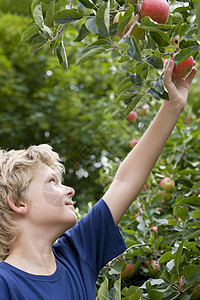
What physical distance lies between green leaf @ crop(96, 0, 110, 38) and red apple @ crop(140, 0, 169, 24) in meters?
0.13

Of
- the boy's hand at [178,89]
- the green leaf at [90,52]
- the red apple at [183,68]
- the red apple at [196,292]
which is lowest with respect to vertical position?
the red apple at [196,292]

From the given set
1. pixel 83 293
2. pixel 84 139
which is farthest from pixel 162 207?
pixel 84 139

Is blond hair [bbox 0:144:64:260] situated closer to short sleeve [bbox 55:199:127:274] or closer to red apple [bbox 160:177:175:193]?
short sleeve [bbox 55:199:127:274]

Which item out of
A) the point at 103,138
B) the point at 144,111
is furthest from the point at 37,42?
the point at 103,138

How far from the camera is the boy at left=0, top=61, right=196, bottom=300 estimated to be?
1.08 meters

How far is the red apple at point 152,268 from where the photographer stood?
1.54 m

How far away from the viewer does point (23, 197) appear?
115 centimetres

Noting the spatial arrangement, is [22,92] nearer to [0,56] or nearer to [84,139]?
[0,56]

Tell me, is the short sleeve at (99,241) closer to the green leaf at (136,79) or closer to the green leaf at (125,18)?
the green leaf at (136,79)

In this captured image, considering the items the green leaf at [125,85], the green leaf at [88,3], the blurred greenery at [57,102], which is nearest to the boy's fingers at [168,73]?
the green leaf at [125,85]

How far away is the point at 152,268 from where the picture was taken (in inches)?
61.1

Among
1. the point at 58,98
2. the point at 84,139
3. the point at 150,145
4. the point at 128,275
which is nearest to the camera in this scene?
the point at 150,145

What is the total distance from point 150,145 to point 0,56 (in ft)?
14.4

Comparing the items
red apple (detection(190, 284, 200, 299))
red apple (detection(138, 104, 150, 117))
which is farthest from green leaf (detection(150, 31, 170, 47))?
red apple (detection(138, 104, 150, 117))
